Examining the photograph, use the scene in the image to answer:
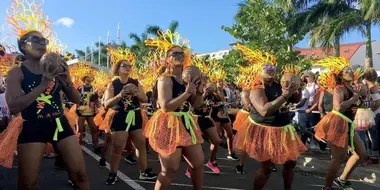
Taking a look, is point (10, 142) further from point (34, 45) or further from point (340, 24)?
point (340, 24)

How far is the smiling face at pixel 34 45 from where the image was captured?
392 cm

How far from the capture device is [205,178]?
22.0 feet

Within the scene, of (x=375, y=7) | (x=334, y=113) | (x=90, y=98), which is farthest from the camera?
(x=375, y=7)

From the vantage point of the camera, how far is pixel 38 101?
380 centimetres

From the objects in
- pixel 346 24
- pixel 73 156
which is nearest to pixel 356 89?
pixel 73 156

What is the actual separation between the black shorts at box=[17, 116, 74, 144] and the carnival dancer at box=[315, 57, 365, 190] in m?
3.52

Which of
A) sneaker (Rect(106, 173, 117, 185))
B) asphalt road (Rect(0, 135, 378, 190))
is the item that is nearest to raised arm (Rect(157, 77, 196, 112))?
asphalt road (Rect(0, 135, 378, 190))

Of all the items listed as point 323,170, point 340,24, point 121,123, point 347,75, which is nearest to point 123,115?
point 121,123

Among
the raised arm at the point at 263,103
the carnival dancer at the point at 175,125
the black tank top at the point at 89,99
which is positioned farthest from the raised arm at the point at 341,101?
the black tank top at the point at 89,99

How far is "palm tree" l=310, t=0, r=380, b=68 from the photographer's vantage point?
20.5 metres

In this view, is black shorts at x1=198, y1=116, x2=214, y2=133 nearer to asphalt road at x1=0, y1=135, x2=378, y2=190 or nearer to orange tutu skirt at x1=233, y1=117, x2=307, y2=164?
asphalt road at x1=0, y1=135, x2=378, y2=190

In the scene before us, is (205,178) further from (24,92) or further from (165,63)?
(24,92)

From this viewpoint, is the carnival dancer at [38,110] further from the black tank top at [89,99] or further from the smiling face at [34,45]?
the black tank top at [89,99]

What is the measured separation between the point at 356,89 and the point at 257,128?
187 centimetres
